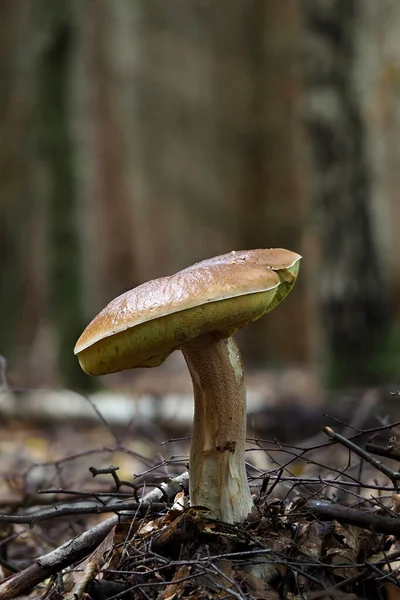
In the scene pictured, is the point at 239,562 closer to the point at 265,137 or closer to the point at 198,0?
the point at 265,137

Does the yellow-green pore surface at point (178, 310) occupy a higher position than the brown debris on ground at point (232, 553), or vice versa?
the yellow-green pore surface at point (178, 310)

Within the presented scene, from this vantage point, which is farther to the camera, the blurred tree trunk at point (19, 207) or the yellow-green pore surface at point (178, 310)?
the blurred tree trunk at point (19, 207)

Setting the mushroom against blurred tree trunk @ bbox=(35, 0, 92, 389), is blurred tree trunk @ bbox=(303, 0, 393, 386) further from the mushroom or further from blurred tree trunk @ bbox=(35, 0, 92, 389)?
the mushroom

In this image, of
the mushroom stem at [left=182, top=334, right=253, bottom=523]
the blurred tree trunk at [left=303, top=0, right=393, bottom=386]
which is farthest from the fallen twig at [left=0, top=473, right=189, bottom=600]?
the blurred tree trunk at [left=303, top=0, right=393, bottom=386]

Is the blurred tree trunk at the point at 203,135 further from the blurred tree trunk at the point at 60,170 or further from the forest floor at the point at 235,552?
the forest floor at the point at 235,552

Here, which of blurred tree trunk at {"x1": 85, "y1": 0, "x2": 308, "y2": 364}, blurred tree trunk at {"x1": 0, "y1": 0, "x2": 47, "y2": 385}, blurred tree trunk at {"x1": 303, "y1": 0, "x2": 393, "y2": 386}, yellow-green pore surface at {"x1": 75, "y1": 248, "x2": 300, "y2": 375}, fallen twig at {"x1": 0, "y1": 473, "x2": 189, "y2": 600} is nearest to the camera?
yellow-green pore surface at {"x1": 75, "y1": 248, "x2": 300, "y2": 375}

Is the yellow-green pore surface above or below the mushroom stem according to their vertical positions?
above

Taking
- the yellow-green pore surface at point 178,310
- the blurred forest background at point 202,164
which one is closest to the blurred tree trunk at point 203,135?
the blurred forest background at point 202,164

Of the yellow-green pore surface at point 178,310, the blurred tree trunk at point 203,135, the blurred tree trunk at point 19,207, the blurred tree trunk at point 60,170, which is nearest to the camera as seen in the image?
the yellow-green pore surface at point 178,310
